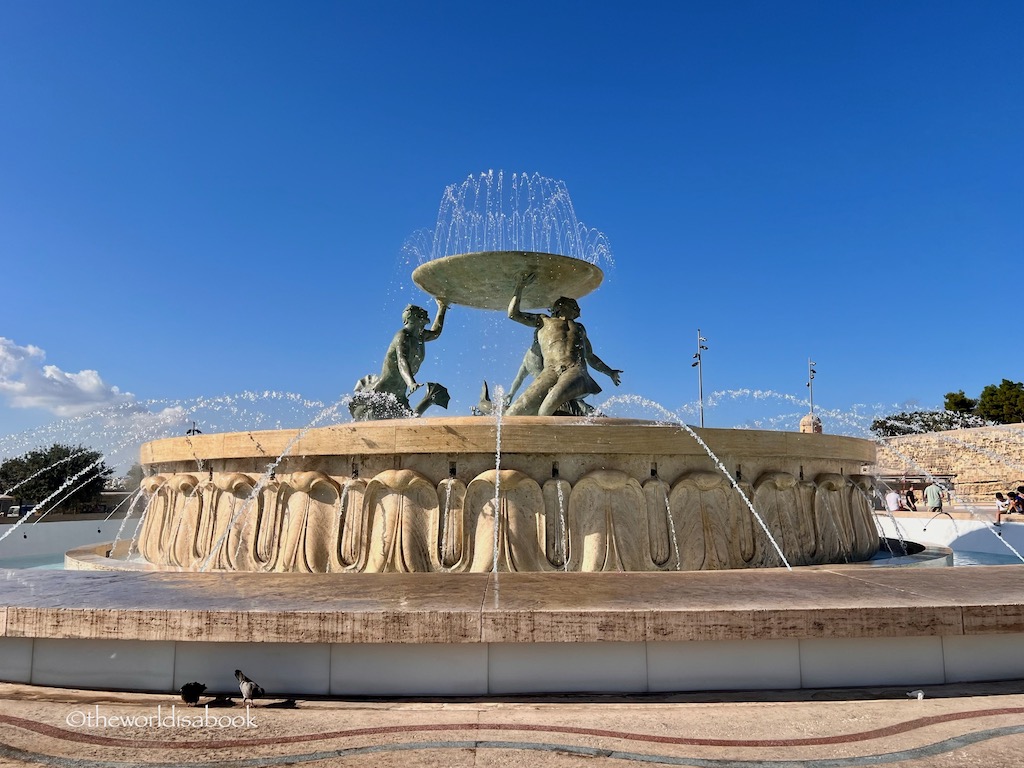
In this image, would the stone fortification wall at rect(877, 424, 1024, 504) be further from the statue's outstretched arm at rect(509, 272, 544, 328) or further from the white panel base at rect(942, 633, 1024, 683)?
the white panel base at rect(942, 633, 1024, 683)

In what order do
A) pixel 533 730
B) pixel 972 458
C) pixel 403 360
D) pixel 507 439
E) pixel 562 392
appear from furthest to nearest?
pixel 972 458, pixel 403 360, pixel 562 392, pixel 507 439, pixel 533 730

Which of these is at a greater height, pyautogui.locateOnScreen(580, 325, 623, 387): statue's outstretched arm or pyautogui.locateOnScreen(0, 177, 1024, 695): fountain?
pyautogui.locateOnScreen(580, 325, 623, 387): statue's outstretched arm

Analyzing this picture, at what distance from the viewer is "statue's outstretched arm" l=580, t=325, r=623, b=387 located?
32.5ft

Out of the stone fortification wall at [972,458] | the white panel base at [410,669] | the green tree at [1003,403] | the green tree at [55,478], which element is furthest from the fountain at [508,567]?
the green tree at [1003,403]

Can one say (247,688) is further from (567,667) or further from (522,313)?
(522,313)

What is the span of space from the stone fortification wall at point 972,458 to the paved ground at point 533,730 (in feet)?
131

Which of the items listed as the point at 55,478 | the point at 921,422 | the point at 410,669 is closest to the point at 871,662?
the point at 410,669

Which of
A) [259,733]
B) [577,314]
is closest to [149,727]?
[259,733]

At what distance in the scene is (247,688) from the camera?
3.58 meters

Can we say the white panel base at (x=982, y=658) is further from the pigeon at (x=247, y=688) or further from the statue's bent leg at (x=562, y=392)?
the statue's bent leg at (x=562, y=392)

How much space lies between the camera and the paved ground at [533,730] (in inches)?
116

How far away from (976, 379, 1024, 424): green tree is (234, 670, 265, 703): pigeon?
71087mm

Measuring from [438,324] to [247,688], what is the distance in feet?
29.8

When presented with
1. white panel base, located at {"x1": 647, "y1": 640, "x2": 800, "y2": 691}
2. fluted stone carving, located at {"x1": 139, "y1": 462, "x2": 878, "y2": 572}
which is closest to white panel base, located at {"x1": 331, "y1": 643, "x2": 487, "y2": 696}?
white panel base, located at {"x1": 647, "y1": 640, "x2": 800, "y2": 691}
